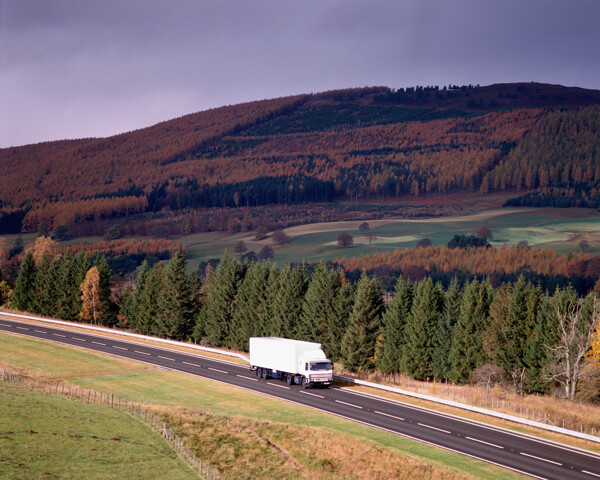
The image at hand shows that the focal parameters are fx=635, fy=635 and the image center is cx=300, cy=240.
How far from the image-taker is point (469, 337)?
6656cm

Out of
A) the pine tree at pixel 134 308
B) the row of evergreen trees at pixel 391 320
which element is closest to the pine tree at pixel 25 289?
the pine tree at pixel 134 308

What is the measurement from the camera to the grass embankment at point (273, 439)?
3547cm

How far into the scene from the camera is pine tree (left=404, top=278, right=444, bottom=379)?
69.9m

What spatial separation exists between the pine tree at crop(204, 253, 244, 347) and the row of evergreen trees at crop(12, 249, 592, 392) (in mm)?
144

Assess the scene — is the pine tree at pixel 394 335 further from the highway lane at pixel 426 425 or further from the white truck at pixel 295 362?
the white truck at pixel 295 362

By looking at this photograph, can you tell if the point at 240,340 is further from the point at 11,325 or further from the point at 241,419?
the point at 241,419

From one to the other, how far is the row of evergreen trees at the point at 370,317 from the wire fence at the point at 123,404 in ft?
101

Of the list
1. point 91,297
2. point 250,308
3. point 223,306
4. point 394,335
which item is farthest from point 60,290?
point 394,335

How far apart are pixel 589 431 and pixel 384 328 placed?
1304 inches

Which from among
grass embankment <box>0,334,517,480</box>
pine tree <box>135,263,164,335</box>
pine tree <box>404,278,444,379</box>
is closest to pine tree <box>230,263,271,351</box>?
pine tree <box>135,263,164,335</box>

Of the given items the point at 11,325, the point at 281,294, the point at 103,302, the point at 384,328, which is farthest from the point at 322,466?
the point at 103,302

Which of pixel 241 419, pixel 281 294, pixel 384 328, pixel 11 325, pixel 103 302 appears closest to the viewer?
pixel 241 419

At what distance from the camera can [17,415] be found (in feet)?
120

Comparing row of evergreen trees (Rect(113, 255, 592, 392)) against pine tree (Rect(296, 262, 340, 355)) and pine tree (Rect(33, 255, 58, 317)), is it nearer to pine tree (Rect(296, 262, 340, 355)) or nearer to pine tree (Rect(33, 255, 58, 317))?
pine tree (Rect(296, 262, 340, 355))
